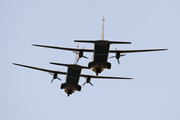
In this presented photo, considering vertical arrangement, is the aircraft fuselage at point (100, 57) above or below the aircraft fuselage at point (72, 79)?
above

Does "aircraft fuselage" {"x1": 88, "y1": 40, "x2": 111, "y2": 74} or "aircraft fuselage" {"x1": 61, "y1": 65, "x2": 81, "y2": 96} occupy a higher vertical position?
"aircraft fuselage" {"x1": 88, "y1": 40, "x2": 111, "y2": 74}

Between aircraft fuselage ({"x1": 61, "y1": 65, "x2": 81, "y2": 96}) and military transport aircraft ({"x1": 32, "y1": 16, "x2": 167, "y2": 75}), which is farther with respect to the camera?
aircraft fuselage ({"x1": 61, "y1": 65, "x2": 81, "y2": 96})

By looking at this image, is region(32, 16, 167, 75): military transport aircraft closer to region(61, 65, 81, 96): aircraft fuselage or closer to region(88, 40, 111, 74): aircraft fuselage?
region(88, 40, 111, 74): aircraft fuselage

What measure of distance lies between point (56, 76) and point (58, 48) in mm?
8452

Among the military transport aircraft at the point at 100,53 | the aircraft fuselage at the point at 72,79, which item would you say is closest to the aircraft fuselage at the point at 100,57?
the military transport aircraft at the point at 100,53

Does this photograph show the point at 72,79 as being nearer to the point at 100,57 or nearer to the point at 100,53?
the point at 100,57

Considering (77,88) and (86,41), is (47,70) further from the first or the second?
(86,41)

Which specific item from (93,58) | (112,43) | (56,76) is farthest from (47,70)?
(112,43)

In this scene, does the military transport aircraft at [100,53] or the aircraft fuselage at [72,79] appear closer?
the military transport aircraft at [100,53]

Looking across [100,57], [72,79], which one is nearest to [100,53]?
[100,57]

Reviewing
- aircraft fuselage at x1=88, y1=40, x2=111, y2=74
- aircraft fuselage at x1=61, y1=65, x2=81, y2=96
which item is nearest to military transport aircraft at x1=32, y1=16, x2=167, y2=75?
aircraft fuselage at x1=88, y1=40, x2=111, y2=74

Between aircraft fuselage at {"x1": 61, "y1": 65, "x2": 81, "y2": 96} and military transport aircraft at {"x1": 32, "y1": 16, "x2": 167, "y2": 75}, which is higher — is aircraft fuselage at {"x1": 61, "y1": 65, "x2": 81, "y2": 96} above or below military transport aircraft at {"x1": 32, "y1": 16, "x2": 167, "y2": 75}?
below

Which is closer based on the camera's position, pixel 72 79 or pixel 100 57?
pixel 100 57

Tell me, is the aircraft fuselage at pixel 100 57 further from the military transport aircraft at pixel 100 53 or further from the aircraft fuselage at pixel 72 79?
the aircraft fuselage at pixel 72 79
